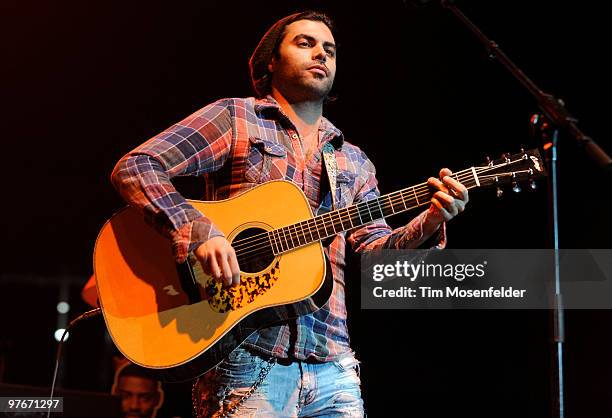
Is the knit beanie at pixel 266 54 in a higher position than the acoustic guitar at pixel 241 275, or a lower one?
higher

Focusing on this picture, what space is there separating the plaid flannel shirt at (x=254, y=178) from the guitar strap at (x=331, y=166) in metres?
0.02

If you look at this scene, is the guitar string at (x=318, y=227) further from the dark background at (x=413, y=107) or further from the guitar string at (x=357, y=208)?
the dark background at (x=413, y=107)

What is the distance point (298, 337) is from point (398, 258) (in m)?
0.64

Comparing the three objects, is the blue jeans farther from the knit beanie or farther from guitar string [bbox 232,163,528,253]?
the knit beanie

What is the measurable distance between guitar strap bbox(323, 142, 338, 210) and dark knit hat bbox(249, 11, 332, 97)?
48 centimetres

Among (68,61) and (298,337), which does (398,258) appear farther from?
(68,61)

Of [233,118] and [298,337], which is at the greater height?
[233,118]

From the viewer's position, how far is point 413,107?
206 inches

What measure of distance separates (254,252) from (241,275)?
0.09 meters

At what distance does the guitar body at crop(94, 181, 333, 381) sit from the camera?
229 centimetres

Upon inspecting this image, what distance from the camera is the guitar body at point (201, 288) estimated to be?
229cm

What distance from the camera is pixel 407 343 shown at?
5.02 m

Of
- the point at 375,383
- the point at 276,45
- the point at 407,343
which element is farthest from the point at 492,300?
the point at 276,45

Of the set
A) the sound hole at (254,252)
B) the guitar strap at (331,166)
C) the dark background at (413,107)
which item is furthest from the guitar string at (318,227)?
the dark background at (413,107)
